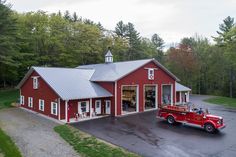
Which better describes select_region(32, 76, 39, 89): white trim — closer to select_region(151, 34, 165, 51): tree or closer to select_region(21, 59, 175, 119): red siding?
select_region(21, 59, 175, 119): red siding

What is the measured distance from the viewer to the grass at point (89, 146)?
12.8m

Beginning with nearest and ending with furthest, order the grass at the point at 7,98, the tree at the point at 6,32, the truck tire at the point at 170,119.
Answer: the truck tire at the point at 170,119
the tree at the point at 6,32
the grass at the point at 7,98

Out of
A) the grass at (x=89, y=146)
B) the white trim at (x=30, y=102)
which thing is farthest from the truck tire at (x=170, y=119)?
the white trim at (x=30, y=102)

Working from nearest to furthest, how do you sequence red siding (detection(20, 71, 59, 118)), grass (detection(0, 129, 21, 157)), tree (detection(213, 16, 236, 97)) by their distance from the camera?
grass (detection(0, 129, 21, 157))
red siding (detection(20, 71, 59, 118))
tree (detection(213, 16, 236, 97))

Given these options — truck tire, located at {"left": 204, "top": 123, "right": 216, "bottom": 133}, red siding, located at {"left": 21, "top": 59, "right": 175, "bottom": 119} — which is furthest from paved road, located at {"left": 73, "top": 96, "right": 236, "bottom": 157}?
red siding, located at {"left": 21, "top": 59, "right": 175, "bottom": 119}

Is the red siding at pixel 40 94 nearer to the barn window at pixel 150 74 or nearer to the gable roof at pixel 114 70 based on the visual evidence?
the gable roof at pixel 114 70

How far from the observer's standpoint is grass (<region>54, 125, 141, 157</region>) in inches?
504

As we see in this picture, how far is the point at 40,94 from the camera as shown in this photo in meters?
25.6

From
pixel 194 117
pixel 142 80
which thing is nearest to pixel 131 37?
pixel 142 80

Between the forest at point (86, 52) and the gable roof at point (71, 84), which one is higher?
the forest at point (86, 52)

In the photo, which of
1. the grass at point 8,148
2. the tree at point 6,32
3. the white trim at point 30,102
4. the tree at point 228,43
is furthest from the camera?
the tree at point 228,43

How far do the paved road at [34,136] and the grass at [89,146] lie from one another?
439mm

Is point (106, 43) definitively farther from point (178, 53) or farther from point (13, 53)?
point (13, 53)

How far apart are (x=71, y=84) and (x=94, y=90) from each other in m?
2.41
